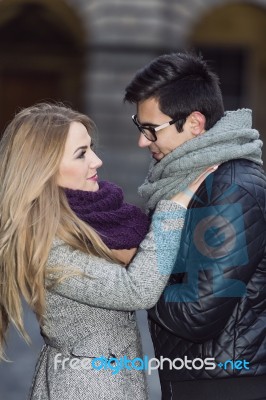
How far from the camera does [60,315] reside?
3.25 metres

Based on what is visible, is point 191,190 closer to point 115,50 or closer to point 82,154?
point 82,154

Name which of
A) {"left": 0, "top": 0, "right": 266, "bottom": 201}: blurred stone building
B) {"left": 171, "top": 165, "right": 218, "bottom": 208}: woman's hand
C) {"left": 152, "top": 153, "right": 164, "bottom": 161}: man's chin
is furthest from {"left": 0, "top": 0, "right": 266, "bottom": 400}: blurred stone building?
{"left": 171, "top": 165, "right": 218, "bottom": 208}: woman's hand

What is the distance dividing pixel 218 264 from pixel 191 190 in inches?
12.2

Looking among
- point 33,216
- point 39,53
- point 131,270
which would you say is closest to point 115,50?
point 39,53

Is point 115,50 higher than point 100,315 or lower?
higher

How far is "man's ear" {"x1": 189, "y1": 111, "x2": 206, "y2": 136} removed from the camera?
3.24 meters

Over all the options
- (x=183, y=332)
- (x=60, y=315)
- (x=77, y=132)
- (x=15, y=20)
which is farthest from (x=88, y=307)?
(x=15, y=20)

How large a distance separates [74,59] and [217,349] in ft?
44.6

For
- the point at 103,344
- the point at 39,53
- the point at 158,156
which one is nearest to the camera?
the point at 103,344

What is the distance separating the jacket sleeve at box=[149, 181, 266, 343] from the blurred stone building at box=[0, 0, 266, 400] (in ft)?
36.7

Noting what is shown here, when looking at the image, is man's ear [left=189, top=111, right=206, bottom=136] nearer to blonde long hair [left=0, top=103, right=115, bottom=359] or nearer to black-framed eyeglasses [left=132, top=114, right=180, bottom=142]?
black-framed eyeglasses [left=132, top=114, right=180, bottom=142]

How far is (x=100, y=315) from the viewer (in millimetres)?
3262

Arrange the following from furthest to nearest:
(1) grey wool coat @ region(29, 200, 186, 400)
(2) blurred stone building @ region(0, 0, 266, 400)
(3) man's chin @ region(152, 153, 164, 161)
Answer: (2) blurred stone building @ region(0, 0, 266, 400) → (3) man's chin @ region(152, 153, 164, 161) → (1) grey wool coat @ region(29, 200, 186, 400)

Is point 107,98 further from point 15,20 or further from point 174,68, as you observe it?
point 174,68
